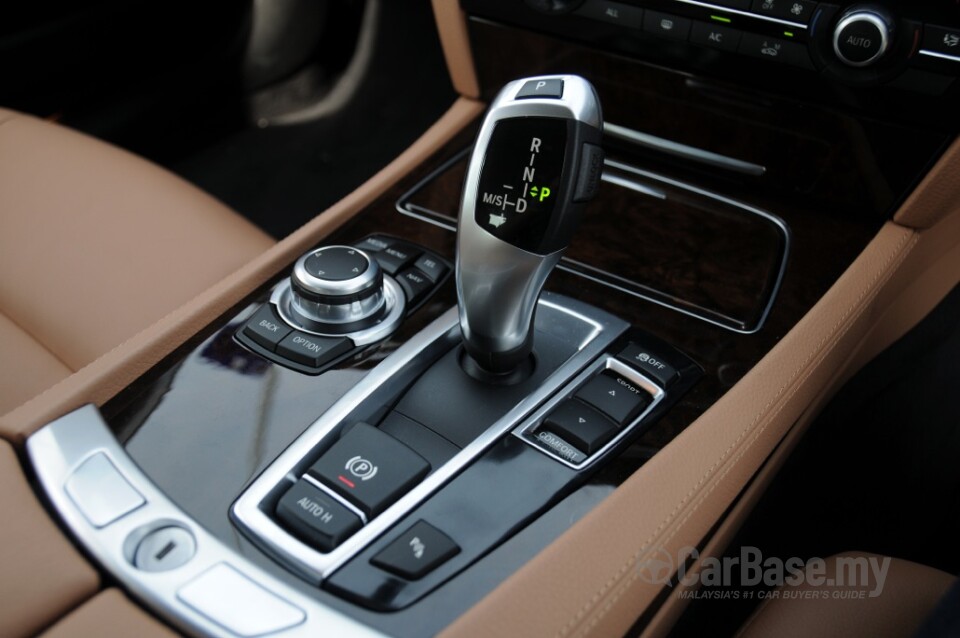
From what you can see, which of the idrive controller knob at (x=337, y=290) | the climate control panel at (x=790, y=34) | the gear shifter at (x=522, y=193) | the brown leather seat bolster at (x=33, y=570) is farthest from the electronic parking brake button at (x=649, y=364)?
the brown leather seat bolster at (x=33, y=570)

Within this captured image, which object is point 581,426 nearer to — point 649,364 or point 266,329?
point 649,364

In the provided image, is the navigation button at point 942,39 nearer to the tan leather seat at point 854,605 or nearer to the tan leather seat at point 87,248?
the tan leather seat at point 854,605

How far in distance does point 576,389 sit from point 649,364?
0.23 ft

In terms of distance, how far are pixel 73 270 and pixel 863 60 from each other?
843 millimetres

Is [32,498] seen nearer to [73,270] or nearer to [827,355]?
[73,270]

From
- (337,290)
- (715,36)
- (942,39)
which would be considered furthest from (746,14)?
(337,290)

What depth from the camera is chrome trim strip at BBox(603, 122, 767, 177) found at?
3.20 ft

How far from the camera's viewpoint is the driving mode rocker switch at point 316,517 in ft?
Answer: 2.05

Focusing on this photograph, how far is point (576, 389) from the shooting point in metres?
0.75

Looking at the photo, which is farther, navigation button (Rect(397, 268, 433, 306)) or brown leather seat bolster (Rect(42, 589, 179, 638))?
navigation button (Rect(397, 268, 433, 306))

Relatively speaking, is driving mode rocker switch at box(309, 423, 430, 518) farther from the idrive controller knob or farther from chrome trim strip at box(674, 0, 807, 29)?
A: chrome trim strip at box(674, 0, 807, 29)

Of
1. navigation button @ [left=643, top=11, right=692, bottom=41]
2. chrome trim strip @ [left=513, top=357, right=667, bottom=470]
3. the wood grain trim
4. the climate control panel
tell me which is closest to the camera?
chrome trim strip @ [left=513, top=357, right=667, bottom=470]

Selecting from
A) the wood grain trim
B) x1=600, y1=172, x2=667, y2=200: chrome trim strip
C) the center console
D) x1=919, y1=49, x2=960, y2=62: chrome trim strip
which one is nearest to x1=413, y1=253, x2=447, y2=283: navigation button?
the center console

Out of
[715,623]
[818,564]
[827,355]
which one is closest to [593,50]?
[827,355]
